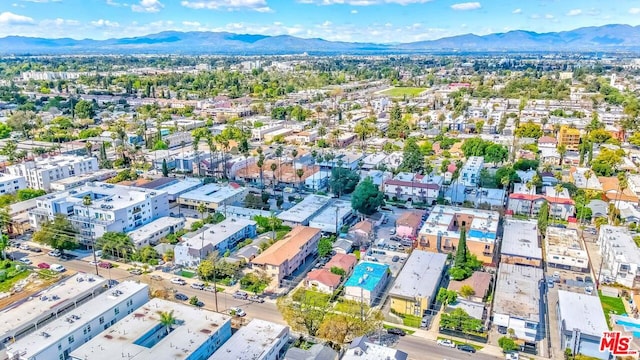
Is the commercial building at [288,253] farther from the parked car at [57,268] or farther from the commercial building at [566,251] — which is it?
the commercial building at [566,251]

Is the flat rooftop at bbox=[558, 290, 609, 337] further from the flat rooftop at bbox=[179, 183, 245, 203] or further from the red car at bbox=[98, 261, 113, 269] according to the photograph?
the red car at bbox=[98, 261, 113, 269]

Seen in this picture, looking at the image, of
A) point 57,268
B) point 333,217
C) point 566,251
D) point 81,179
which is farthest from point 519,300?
point 81,179

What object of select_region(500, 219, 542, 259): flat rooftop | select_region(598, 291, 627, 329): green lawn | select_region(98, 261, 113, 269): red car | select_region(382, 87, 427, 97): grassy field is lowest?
select_region(598, 291, 627, 329): green lawn

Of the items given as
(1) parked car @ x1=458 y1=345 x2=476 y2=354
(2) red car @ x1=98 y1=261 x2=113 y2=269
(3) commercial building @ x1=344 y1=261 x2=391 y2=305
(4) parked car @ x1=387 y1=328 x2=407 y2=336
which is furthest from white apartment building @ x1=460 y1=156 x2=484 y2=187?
(2) red car @ x1=98 y1=261 x2=113 y2=269

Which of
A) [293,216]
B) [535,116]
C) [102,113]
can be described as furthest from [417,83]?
[293,216]

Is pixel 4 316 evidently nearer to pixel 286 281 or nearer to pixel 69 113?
pixel 286 281

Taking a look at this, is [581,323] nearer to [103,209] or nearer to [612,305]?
[612,305]

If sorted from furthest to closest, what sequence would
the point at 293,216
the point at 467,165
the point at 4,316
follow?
the point at 467,165, the point at 293,216, the point at 4,316
